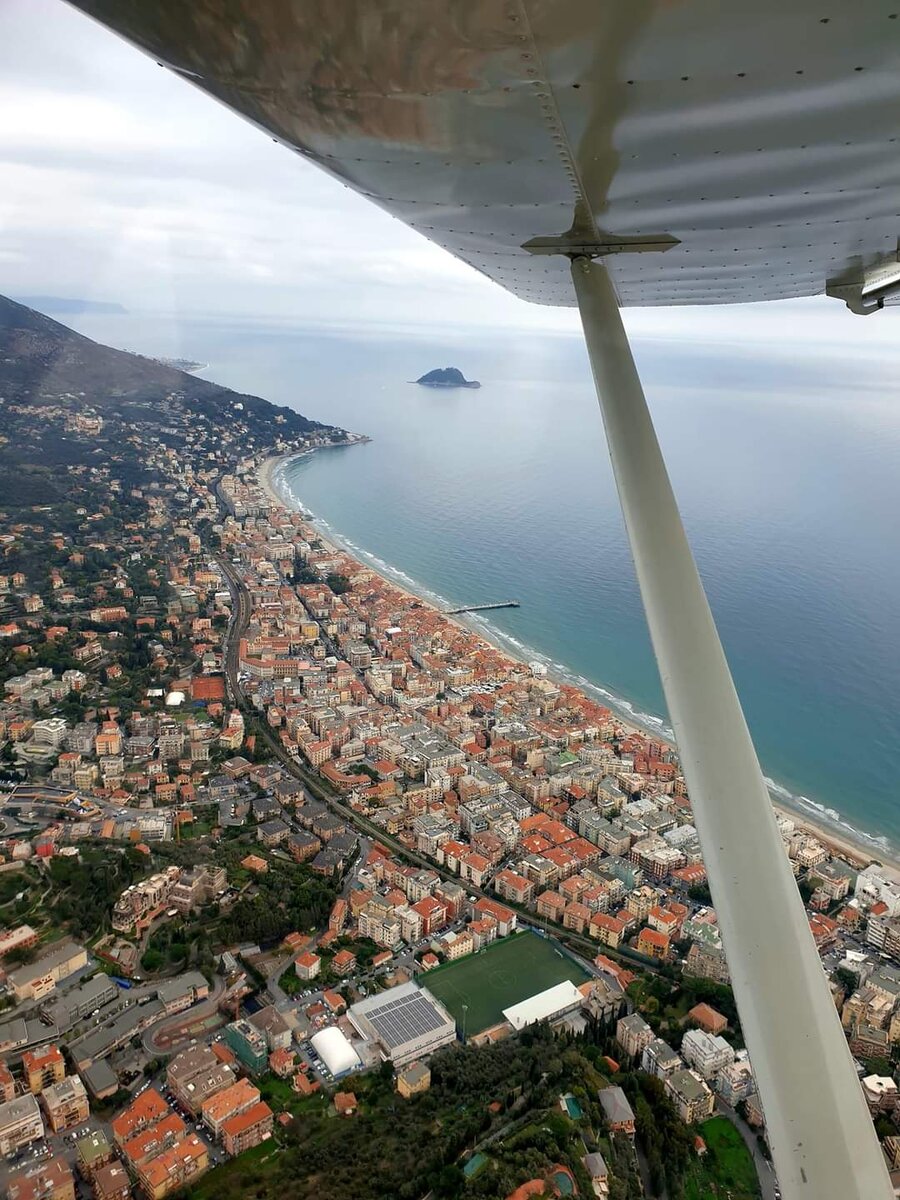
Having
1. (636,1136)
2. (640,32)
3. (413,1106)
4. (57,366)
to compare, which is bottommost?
(636,1136)

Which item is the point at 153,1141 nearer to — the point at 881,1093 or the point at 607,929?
the point at 607,929

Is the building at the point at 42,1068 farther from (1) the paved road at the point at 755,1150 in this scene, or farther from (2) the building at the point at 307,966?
(1) the paved road at the point at 755,1150

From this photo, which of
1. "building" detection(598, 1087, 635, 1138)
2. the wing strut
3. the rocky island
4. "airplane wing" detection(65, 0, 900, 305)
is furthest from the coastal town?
the rocky island

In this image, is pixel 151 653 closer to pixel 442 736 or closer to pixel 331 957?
pixel 442 736

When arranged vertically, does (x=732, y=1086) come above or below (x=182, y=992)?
below

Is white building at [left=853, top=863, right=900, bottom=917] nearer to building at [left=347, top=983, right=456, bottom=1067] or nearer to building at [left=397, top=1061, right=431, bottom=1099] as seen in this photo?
building at [left=347, top=983, right=456, bottom=1067]

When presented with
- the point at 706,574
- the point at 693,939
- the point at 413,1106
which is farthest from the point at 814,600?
the point at 413,1106

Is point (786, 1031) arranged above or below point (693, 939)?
above

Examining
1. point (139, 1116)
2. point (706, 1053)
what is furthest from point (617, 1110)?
point (139, 1116)
